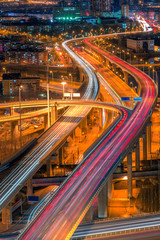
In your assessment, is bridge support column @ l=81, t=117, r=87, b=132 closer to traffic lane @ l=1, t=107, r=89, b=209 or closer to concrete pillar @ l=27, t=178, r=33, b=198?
traffic lane @ l=1, t=107, r=89, b=209

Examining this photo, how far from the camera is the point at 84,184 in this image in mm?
10039

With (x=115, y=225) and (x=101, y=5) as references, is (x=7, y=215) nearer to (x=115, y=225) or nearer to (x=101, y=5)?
(x=115, y=225)

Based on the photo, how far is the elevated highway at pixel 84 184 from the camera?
8.38m

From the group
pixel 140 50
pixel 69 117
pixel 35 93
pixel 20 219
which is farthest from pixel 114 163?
pixel 140 50

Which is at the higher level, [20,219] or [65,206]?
[65,206]

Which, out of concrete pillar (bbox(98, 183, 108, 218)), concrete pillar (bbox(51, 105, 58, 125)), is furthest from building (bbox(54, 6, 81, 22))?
concrete pillar (bbox(98, 183, 108, 218))

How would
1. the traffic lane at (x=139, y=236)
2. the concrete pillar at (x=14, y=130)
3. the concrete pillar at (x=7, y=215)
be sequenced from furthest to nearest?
the concrete pillar at (x=14, y=130) < the concrete pillar at (x=7, y=215) < the traffic lane at (x=139, y=236)

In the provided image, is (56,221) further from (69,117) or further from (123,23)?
(123,23)

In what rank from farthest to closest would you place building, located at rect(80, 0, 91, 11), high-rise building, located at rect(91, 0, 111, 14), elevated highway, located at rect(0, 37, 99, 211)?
high-rise building, located at rect(91, 0, 111, 14)
building, located at rect(80, 0, 91, 11)
elevated highway, located at rect(0, 37, 99, 211)

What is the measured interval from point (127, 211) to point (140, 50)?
2729 centimetres

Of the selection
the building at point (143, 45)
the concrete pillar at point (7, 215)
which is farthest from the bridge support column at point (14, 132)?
the building at point (143, 45)

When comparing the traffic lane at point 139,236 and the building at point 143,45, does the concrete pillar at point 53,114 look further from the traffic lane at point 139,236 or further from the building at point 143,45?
the building at point 143,45

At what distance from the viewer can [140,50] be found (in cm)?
3788

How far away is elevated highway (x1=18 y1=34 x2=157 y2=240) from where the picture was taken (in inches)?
330
